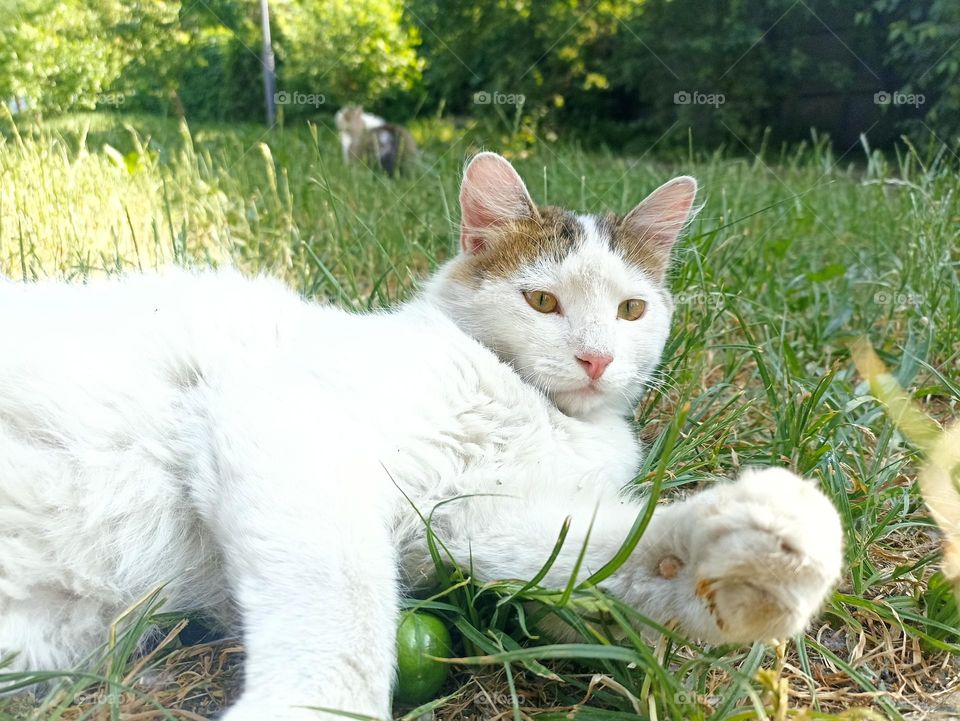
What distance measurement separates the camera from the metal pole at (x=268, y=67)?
5.79m

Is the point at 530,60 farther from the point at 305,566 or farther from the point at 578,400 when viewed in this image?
the point at 305,566

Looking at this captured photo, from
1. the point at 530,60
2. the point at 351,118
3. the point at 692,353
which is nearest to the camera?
the point at 692,353

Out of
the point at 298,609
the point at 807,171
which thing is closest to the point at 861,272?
the point at 807,171

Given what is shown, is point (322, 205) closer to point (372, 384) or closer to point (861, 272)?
point (372, 384)

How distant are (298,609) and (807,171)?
578 centimetres

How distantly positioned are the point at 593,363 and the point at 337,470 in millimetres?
703

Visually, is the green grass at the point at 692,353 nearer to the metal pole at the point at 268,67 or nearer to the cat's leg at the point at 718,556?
the cat's leg at the point at 718,556

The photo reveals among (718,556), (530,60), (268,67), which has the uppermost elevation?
(530,60)

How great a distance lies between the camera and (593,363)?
1735 mm

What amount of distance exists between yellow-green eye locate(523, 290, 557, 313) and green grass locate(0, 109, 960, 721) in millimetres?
474

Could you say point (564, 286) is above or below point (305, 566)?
above

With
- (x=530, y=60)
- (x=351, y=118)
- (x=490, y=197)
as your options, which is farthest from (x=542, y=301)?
(x=530, y=60)

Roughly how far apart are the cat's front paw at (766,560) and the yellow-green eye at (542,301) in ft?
2.82

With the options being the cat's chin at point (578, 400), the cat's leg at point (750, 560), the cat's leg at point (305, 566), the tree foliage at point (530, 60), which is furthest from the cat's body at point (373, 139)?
the cat's leg at point (750, 560)
